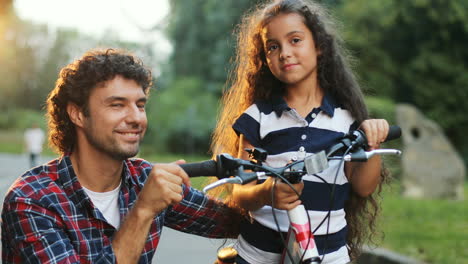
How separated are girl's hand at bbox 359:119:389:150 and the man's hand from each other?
760 millimetres

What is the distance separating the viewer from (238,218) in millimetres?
2996

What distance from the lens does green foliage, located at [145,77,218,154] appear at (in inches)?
1123

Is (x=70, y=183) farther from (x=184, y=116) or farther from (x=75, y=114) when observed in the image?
(x=184, y=116)

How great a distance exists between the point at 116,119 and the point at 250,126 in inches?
23.9

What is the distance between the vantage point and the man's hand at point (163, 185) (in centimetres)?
223

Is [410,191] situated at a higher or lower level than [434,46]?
lower

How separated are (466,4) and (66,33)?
4849 cm

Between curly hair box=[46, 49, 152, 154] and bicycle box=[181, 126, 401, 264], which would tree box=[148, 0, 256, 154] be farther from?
bicycle box=[181, 126, 401, 264]

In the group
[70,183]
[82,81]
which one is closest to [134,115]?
[82,81]

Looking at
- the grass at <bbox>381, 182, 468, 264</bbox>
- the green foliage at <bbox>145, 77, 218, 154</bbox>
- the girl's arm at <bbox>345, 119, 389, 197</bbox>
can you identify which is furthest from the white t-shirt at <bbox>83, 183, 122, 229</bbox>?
the green foliage at <bbox>145, 77, 218, 154</bbox>

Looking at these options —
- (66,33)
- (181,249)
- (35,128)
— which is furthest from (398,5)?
(66,33)

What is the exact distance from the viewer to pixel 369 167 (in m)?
2.62

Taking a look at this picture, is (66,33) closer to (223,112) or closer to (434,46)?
(434,46)

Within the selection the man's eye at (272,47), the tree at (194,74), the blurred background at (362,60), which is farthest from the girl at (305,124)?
the tree at (194,74)
